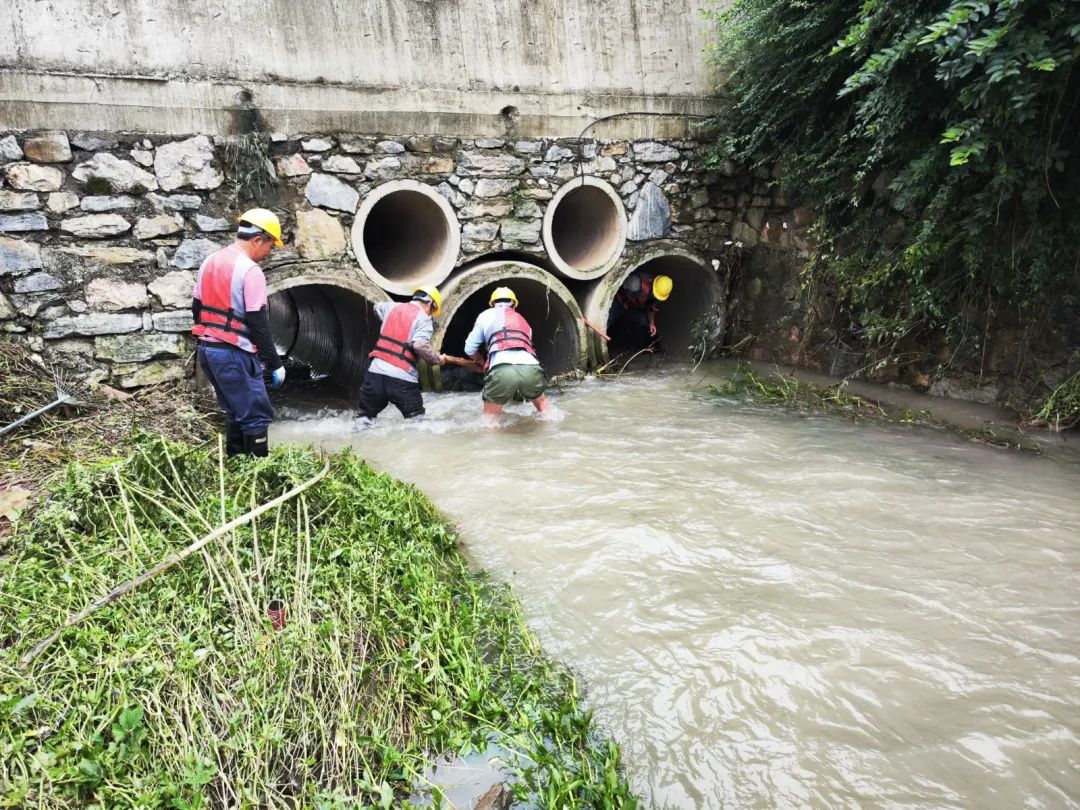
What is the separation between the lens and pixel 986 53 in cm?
438

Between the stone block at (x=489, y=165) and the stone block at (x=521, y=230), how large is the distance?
0.49 m

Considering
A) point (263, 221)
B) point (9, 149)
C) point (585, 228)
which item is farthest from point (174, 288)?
point (585, 228)

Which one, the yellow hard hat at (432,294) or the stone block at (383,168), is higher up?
the stone block at (383,168)

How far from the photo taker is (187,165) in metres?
5.86

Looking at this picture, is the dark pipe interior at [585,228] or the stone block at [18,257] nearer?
the stone block at [18,257]

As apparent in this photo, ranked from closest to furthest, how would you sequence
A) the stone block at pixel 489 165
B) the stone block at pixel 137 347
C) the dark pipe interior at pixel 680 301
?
the stone block at pixel 137 347 < the stone block at pixel 489 165 < the dark pipe interior at pixel 680 301

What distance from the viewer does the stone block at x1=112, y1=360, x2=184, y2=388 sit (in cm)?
592

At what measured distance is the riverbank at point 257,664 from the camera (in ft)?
7.06

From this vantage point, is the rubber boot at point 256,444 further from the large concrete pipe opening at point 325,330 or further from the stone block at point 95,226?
the stone block at point 95,226

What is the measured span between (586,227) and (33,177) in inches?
215

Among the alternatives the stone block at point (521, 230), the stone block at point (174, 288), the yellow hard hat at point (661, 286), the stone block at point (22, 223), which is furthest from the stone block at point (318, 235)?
the yellow hard hat at point (661, 286)

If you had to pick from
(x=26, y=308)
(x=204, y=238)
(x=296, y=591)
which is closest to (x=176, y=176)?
(x=204, y=238)

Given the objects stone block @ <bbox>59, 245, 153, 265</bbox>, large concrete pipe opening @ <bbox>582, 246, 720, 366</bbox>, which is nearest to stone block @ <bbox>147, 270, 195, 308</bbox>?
stone block @ <bbox>59, 245, 153, 265</bbox>

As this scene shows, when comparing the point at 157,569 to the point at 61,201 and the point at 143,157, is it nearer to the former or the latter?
the point at 61,201
